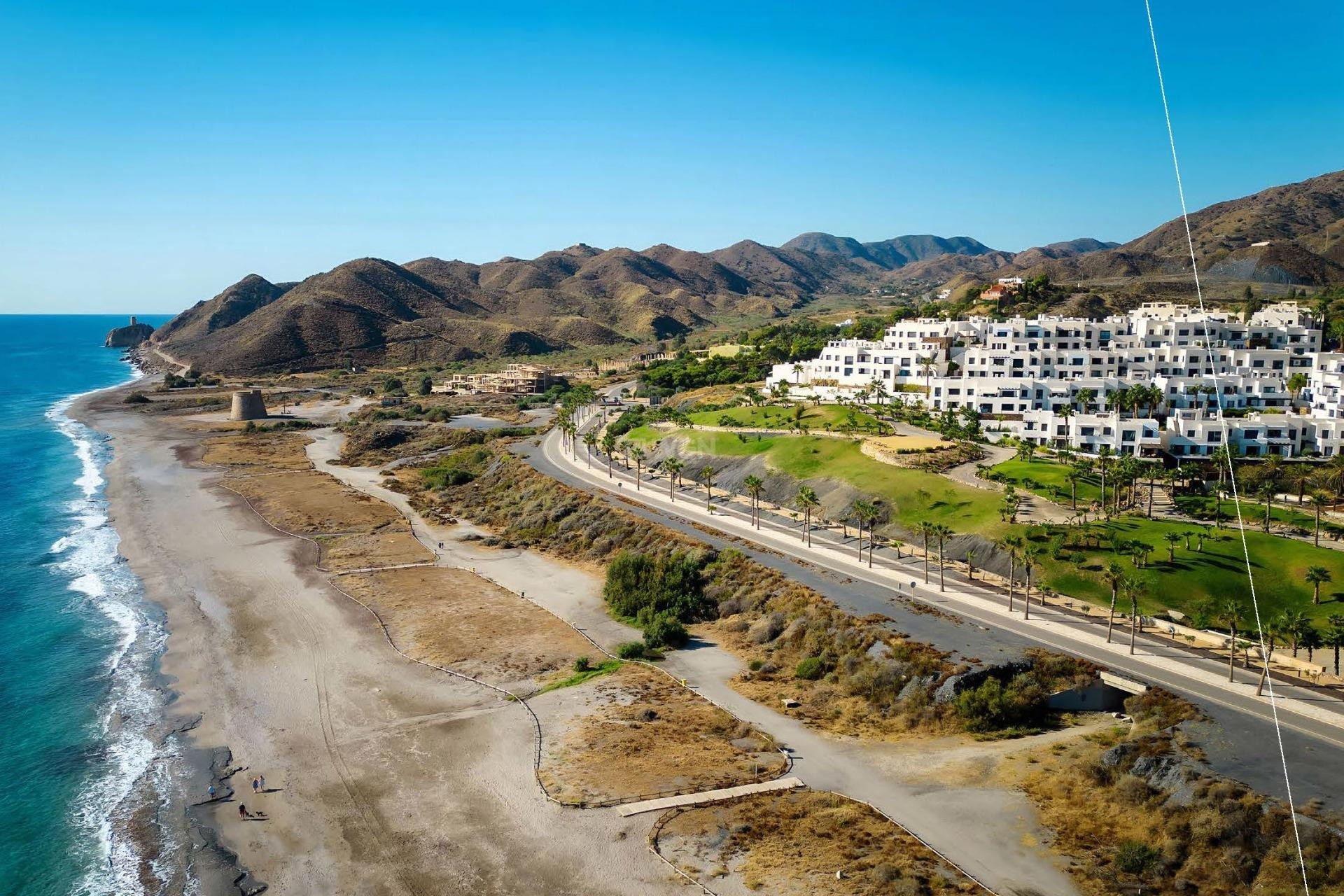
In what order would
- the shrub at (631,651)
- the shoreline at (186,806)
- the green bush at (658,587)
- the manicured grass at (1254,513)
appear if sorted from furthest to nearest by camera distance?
the manicured grass at (1254,513) → the green bush at (658,587) → the shrub at (631,651) → the shoreline at (186,806)

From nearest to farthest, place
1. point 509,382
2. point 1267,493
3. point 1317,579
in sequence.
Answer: point 1317,579
point 1267,493
point 509,382

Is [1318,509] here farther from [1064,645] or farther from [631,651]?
[631,651]

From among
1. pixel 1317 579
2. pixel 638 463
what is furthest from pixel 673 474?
pixel 1317 579

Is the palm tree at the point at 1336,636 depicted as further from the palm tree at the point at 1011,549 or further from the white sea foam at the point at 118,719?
the white sea foam at the point at 118,719

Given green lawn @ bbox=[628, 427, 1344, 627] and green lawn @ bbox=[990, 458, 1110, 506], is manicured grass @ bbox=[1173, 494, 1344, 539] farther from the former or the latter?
green lawn @ bbox=[990, 458, 1110, 506]

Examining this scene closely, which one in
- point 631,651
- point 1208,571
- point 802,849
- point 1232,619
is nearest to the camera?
point 802,849

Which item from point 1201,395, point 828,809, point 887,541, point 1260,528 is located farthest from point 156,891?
point 1201,395

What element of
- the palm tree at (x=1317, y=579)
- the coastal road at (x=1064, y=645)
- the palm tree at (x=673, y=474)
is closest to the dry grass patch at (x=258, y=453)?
the palm tree at (x=673, y=474)
